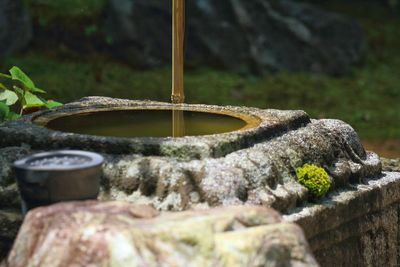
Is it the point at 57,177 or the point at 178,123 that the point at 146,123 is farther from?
the point at 57,177

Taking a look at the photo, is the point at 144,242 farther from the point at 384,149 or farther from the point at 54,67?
the point at 54,67

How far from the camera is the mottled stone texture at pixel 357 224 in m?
5.12

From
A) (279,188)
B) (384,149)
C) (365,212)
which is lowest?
(384,149)

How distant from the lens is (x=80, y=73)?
43.1ft

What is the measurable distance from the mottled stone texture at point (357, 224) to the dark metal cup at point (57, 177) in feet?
4.26

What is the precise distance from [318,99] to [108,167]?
9.11 meters

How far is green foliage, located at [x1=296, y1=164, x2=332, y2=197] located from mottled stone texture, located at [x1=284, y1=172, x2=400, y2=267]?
0.28ft

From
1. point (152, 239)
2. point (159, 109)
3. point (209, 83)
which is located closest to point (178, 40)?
point (159, 109)

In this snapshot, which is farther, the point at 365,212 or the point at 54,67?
the point at 54,67

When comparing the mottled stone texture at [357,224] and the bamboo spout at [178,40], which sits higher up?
the bamboo spout at [178,40]

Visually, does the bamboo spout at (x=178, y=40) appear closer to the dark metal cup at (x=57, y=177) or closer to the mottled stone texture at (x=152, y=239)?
the dark metal cup at (x=57, y=177)

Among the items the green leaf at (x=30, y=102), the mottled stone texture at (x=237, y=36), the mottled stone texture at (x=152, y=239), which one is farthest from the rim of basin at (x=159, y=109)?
the mottled stone texture at (x=237, y=36)

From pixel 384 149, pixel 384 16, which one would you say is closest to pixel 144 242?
pixel 384 149

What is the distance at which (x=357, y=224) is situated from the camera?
219 inches
